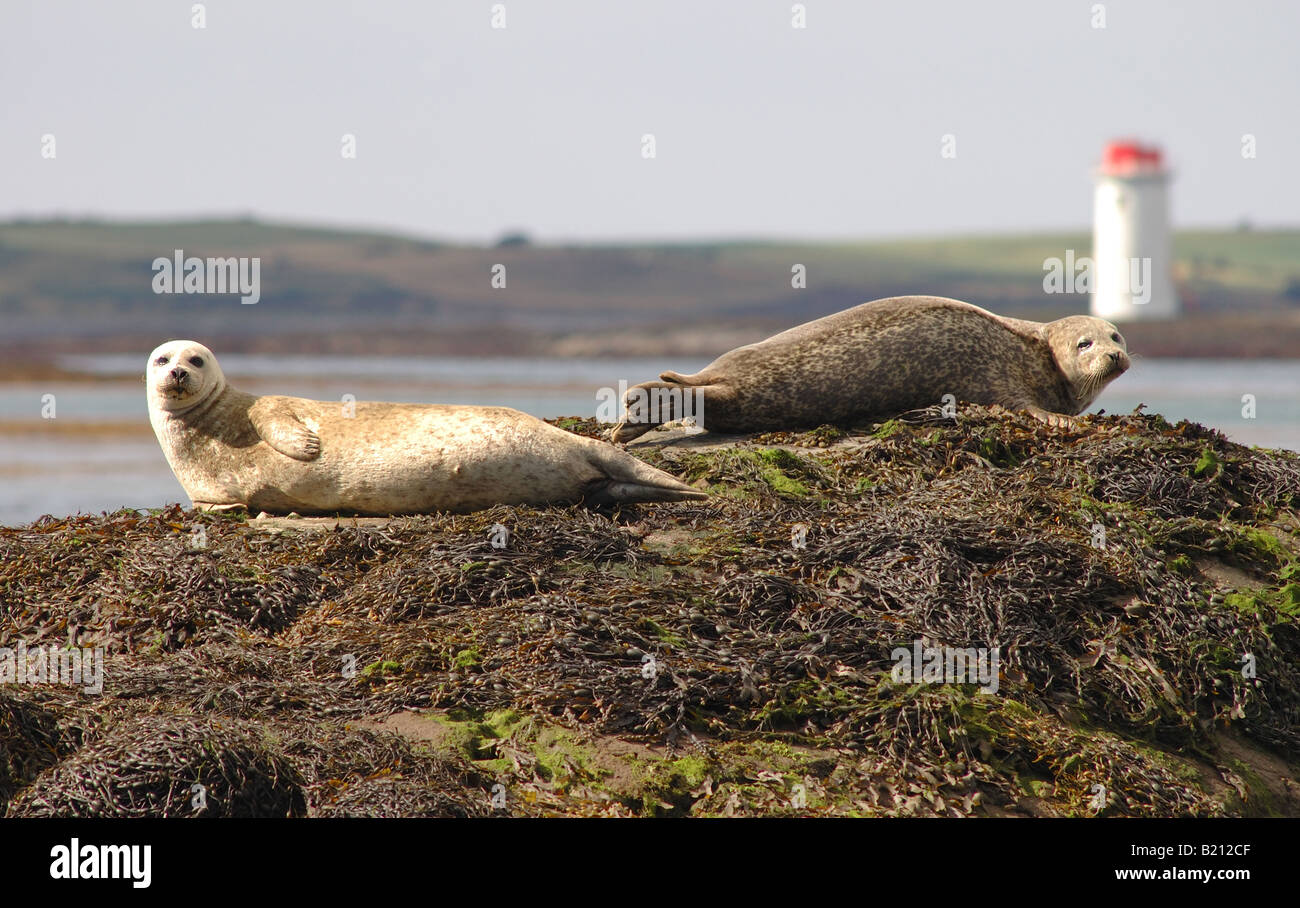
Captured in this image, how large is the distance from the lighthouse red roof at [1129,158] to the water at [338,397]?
20.5 meters

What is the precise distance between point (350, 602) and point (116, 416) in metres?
26.0

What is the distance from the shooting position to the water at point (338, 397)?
18953 mm

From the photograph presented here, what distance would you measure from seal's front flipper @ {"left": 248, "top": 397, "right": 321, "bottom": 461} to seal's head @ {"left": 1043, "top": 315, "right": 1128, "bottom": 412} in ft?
15.2

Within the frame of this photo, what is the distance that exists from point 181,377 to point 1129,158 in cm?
6936

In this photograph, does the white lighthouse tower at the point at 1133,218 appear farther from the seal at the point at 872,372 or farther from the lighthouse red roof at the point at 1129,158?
the seal at the point at 872,372

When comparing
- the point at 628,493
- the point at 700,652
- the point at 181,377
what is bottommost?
the point at 700,652

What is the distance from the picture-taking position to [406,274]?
343 feet

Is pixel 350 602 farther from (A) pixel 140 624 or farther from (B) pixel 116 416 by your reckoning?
(B) pixel 116 416

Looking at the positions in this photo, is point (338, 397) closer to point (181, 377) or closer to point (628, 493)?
point (181, 377)

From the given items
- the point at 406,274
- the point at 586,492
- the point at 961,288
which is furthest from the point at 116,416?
the point at 961,288

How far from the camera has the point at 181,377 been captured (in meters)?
7.62

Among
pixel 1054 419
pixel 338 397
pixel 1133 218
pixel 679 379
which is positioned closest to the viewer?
pixel 1054 419

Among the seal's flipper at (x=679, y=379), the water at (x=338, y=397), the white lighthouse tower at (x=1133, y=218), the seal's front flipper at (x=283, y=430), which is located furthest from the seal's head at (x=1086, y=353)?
the white lighthouse tower at (x=1133, y=218)

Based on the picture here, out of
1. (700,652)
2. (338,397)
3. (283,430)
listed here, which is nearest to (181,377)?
(283,430)
